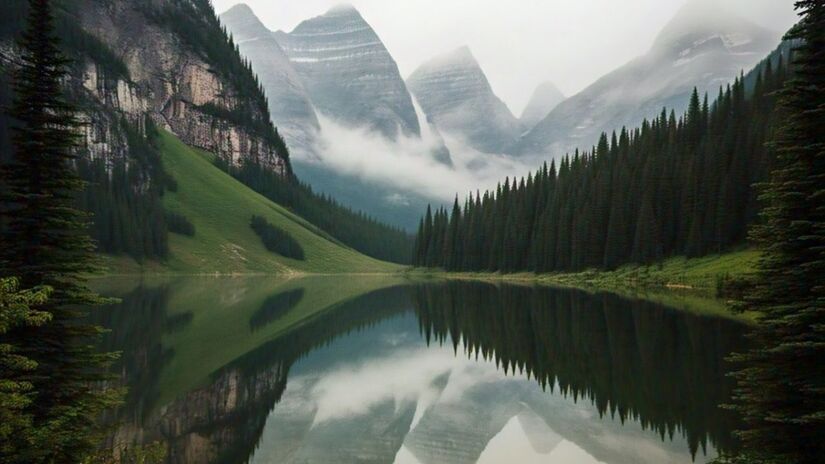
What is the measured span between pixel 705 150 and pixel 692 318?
6861 cm

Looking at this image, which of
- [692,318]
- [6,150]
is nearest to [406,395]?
[692,318]

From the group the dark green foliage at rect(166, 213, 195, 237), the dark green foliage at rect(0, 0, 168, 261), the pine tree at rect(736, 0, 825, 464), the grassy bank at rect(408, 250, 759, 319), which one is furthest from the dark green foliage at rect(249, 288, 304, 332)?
the dark green foliage at rect(166, 213, 195, 237)

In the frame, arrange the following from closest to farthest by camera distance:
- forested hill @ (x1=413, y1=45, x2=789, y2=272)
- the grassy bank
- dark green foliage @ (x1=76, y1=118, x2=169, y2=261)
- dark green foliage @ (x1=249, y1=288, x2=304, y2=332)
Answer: dark green foliage @ (x1=249, y1=288, x2=304, y2=332) < the grassy bank < forested hill @ (x1=413, y1=45, x2=789, y2=272) < dark green foliage @ (x1=76, y1=118, x2=169, y2=261)

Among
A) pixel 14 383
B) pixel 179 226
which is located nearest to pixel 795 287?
pixel 14 383

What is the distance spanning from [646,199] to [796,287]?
9860 cm

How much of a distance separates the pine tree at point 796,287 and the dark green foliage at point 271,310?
37.4m

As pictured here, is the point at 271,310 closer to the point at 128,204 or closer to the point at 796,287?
the point at 796,287

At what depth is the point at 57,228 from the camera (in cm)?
1634

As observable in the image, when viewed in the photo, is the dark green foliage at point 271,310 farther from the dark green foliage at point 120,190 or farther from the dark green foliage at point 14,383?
the dark green foliage at point 120,190

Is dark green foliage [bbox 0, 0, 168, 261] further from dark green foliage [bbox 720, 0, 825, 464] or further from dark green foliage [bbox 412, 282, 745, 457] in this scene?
dark green foliage [bbox 720, 0, 825, 464]

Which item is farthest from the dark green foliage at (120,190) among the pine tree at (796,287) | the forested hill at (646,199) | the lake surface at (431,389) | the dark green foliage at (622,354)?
the pine tree at (796,287)

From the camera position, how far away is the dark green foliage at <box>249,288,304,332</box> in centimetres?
5121

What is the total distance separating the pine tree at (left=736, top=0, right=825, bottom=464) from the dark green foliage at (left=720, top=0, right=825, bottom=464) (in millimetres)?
21

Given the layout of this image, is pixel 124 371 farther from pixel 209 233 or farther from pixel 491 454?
pixel 209 233
